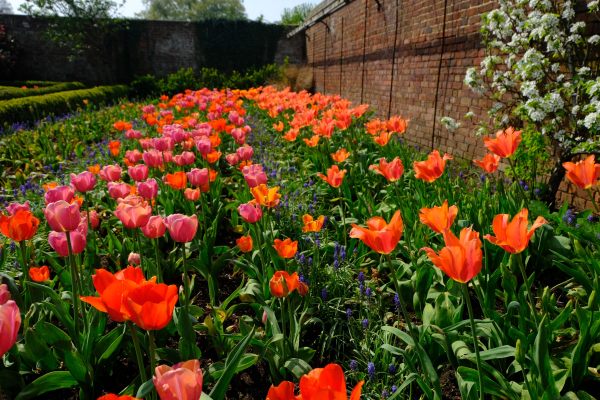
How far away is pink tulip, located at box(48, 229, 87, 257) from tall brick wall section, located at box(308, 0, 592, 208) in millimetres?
3368

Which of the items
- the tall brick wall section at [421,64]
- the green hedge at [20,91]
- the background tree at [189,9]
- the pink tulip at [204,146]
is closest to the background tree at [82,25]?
the green hedge at [20,91]

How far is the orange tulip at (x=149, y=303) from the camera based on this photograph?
839 millimetres

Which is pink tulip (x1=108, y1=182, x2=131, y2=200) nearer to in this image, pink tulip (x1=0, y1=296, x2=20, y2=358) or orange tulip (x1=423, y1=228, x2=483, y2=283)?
pink tulip (x1=0, y1=296, x2=20, y2=358)

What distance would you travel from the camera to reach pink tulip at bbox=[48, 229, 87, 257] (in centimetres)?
143

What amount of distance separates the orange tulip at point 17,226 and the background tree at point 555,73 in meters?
3.13

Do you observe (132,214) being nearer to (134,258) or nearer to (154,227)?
(154,227)

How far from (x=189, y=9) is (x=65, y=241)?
60130mm

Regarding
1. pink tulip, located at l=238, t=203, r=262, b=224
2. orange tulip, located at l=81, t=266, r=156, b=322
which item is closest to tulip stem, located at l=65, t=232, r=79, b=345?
orange tulip, located at l=81, t=266, r=156, b=322

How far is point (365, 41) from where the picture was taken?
29.2 feet

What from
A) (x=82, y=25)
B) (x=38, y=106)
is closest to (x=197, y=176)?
(x=38, y=106)

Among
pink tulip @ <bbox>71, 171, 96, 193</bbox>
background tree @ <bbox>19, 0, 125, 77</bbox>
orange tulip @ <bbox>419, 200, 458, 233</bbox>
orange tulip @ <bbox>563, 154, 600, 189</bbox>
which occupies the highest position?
background tree @ <bbox>19, 0, 125, 77</bbox>

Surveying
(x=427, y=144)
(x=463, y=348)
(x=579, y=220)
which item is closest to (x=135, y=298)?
(x=463, y=348)

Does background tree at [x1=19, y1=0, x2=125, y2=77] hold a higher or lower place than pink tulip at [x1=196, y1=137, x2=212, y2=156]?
higher

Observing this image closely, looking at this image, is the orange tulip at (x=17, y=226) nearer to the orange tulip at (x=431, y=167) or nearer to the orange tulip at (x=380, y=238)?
the orange tulip at (x=380, y=238)
